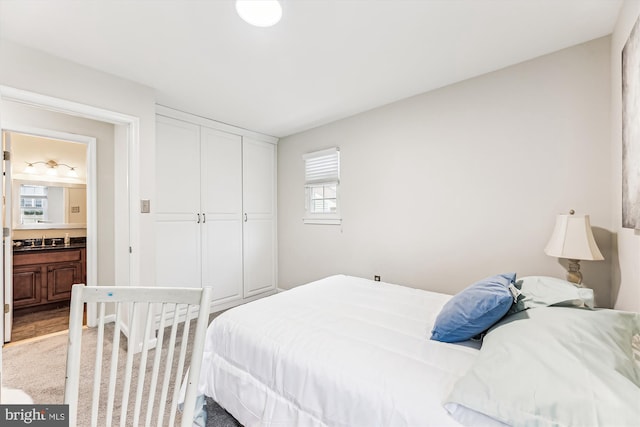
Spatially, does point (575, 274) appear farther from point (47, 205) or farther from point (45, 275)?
point (47, 205)

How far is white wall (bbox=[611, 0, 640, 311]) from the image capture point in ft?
4.74

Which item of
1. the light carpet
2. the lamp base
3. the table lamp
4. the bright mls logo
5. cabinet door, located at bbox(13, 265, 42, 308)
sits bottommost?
the light carpet

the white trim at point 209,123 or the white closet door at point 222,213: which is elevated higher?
the white trim at point 209,123

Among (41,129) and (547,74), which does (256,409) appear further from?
(41,129)

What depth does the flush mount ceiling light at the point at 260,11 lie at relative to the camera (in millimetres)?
1588

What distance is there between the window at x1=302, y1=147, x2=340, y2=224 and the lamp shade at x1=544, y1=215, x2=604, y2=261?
2.20 metres

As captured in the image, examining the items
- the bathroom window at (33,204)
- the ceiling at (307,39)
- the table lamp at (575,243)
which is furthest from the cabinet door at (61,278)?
the table lamp at (575,243)

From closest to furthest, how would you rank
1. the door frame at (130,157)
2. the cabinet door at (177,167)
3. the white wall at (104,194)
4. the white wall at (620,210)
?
the white wall at (620,210)
the door frame at (130,157)
the cabinet door at (177,167)
the white wall at (104,194)

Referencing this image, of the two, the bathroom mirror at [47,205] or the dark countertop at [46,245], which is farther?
the bathroom mirror at [47,205]

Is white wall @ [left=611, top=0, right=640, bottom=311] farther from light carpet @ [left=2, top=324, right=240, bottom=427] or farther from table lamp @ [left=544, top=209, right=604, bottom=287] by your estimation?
light carpet @ [left=2, top=324, right=240, bottom=427]

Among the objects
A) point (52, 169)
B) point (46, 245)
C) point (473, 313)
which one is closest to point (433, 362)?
point (473, 313)

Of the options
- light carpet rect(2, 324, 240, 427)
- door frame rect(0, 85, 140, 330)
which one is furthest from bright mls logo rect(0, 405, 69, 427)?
door frame rect(0, 85, 140, 330)

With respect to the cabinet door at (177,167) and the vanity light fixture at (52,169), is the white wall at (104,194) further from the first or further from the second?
the vanity light fixture at (52,169)

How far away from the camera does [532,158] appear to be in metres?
2.22
